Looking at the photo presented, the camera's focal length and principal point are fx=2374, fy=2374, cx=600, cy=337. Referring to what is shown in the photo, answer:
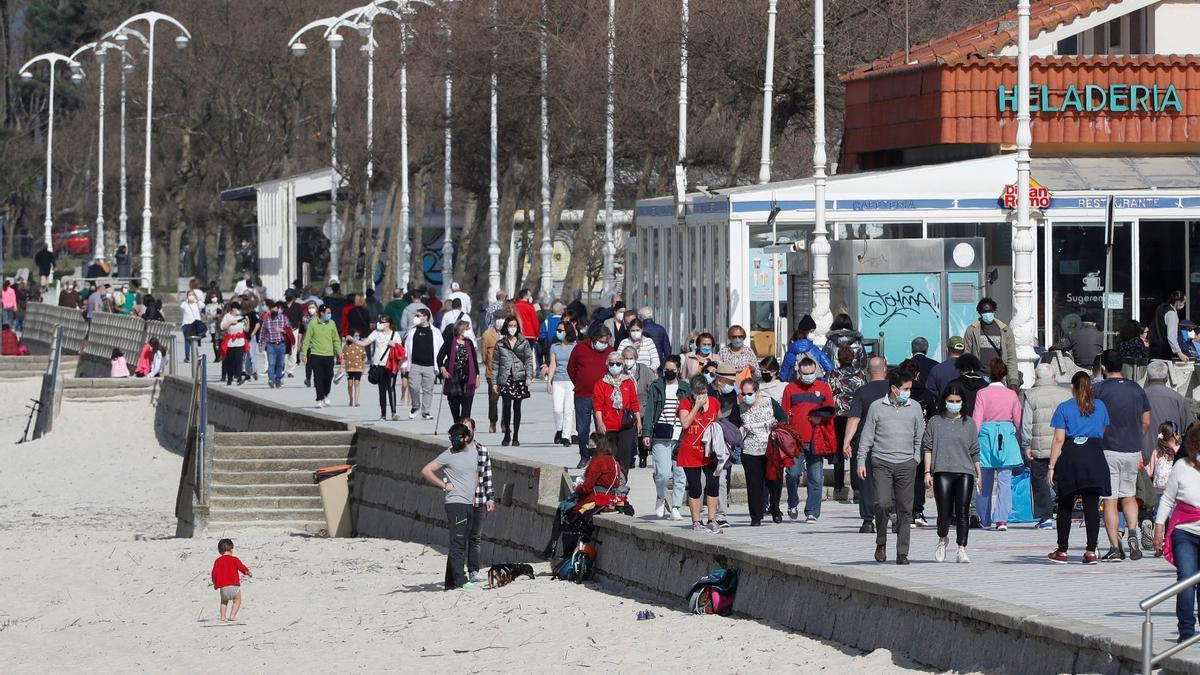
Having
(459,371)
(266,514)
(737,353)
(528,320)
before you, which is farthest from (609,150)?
(737,353)

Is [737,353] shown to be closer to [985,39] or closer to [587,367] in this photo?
[587,367]

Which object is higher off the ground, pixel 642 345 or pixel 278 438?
pixel 642 345

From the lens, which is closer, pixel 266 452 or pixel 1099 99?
pixel 266 452

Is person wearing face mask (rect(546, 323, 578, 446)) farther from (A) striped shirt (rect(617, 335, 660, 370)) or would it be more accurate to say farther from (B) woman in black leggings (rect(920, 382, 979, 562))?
(B) woman in black leggings (rect(920, 382, 979, 562))

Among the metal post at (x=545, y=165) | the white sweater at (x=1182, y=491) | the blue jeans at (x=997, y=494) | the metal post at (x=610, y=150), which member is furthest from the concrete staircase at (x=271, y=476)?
the white sweater at (x=1182, y=491)

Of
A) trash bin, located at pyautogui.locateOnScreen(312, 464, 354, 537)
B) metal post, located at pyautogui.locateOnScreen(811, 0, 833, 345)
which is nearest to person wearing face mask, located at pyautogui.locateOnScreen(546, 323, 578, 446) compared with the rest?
metal post, located at pyautogui.locateOnScreen(811, 0, 833, 345)

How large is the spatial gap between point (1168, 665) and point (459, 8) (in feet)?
138

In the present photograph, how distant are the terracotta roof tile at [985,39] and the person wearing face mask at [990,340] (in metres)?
11.4

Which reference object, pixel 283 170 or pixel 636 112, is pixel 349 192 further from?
pixel 636 112

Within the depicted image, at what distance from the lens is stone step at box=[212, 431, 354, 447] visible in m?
30.8

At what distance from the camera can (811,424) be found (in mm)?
20500

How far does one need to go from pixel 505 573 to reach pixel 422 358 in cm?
970

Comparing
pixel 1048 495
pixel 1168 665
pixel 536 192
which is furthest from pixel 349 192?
pixel 1168 665

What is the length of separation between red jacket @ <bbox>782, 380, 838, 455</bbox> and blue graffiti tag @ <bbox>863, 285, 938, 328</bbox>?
696 cm
